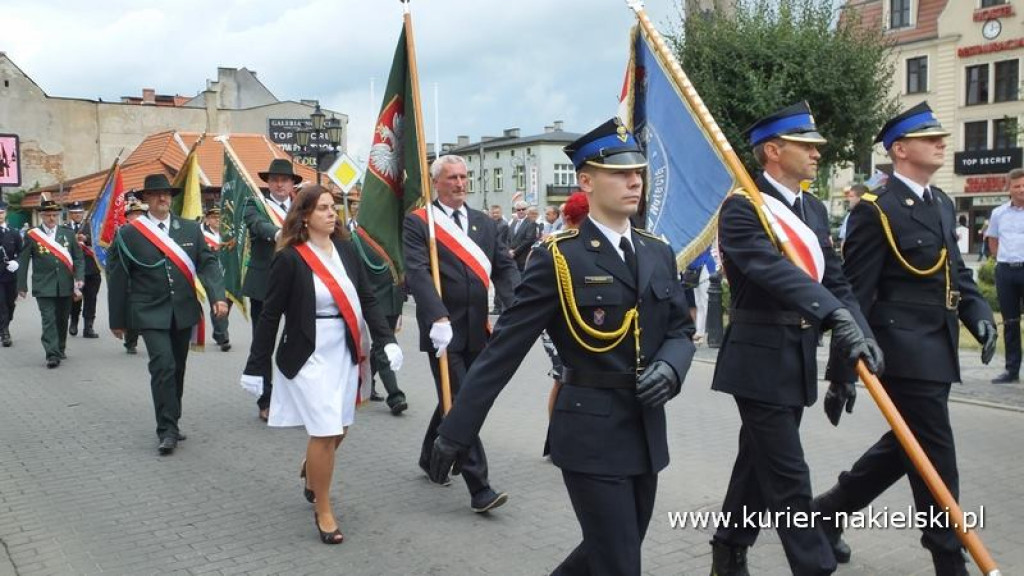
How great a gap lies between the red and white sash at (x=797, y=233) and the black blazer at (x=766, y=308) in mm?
62

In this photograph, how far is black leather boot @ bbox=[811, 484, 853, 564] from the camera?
472cm

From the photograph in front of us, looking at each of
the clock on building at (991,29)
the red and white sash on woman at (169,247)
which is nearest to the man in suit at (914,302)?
the red and white sash on woman at (169,247)

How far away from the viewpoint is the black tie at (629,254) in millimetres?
3484

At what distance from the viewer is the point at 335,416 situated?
530 centimetres

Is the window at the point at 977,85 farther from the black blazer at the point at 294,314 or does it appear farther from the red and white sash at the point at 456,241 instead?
the black blazer at the point at 294,314

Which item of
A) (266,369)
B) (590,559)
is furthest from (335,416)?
(590,559)

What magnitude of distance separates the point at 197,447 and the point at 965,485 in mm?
5539

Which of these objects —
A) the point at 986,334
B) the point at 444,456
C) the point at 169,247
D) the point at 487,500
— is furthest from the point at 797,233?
the point at 169,247

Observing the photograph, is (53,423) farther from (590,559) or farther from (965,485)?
(965,485)

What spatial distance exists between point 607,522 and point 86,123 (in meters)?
60.7

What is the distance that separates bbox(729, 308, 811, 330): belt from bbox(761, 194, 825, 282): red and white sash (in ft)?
0.77

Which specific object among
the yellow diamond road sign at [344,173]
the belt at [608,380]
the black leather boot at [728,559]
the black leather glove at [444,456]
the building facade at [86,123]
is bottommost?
the black leather boot at [728,559]

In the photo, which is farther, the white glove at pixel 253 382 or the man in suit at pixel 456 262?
the man in suit at pixel 456 262

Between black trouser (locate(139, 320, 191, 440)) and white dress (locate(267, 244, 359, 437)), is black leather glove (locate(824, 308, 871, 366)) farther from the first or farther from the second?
black trouser (locate(139, 320, 191, 440))
